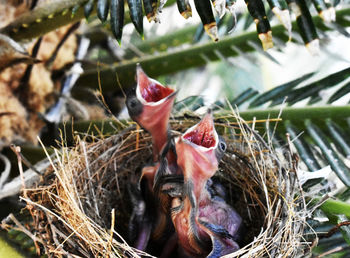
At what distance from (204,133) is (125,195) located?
38cm

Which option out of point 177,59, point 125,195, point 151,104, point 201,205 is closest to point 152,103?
point 151,104

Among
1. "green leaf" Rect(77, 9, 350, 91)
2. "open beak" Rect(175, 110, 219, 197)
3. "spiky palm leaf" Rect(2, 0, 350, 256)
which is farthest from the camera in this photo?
"green leaf" Rect(77, 9, 350, 91)

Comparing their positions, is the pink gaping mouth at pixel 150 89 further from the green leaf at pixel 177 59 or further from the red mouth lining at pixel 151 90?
the green leaf at pixel 177 59

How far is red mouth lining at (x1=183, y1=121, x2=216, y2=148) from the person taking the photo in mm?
872

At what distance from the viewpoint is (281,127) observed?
1.16m

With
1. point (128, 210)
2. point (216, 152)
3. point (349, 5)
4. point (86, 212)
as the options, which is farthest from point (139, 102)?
point (349, 5)

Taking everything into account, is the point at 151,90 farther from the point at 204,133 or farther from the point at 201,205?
the point at 201,205

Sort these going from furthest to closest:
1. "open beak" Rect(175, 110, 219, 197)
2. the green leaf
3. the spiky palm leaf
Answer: the green leaf < the spiky palm leaf < "open beak" Rect(175, 110, 219, 197)

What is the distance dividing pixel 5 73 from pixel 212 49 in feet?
1.94

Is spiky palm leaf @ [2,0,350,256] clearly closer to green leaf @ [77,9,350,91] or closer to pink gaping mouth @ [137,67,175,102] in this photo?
green leaf @ [77,9,350,91]

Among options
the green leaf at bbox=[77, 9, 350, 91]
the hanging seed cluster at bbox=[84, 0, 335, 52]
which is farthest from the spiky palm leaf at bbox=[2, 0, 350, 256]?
the hanging seed cluster at bbox=[84, 0, 335, 52]

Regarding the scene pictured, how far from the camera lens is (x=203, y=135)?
2.90ft

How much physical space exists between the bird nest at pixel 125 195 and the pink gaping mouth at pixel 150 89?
21 centimetres

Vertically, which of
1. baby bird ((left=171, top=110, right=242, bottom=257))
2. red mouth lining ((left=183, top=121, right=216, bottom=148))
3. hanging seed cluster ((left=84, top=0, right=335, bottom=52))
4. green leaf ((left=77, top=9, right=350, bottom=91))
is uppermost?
hanging seed cluster ((left=84, top=0, right=335, bottom=52))
